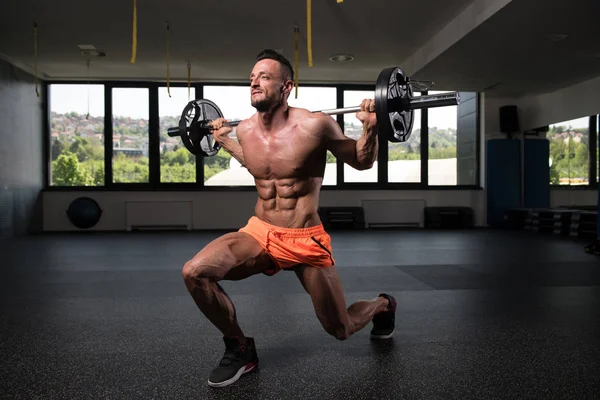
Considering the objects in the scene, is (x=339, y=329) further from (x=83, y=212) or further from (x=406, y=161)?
(x=406, y=161)

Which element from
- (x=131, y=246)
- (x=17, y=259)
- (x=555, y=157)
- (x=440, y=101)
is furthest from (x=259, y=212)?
(x=555, y=157)

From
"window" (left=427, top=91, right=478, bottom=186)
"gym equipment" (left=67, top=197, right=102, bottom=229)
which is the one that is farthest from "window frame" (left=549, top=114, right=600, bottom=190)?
"gym equipment" (left=67, top=197, right=102, bottom=229)

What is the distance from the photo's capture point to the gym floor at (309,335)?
1.64 metres

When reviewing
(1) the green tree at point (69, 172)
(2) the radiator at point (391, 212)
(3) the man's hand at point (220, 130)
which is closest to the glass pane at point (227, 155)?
(2) the radiator at point (391, 212)

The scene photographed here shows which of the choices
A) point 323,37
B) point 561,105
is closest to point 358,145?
point 323,37

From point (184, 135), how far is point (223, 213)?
221 inches

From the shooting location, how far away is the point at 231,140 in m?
2.25

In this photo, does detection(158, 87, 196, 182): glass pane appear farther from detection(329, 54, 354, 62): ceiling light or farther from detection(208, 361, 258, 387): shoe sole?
detection(208, 361, 258, 387): shoe sole

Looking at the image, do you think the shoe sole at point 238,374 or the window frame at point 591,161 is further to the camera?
the window frame at point 591,161

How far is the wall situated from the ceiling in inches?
13.9

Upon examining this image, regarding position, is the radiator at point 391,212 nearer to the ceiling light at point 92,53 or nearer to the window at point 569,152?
the window at point 569,152

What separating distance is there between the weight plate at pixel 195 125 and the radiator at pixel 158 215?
5460mm

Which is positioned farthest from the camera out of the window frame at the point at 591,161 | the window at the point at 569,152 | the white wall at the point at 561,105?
the window at the point at 569,152

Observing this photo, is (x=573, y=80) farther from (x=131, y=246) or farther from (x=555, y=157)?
(x=131, y=246)
